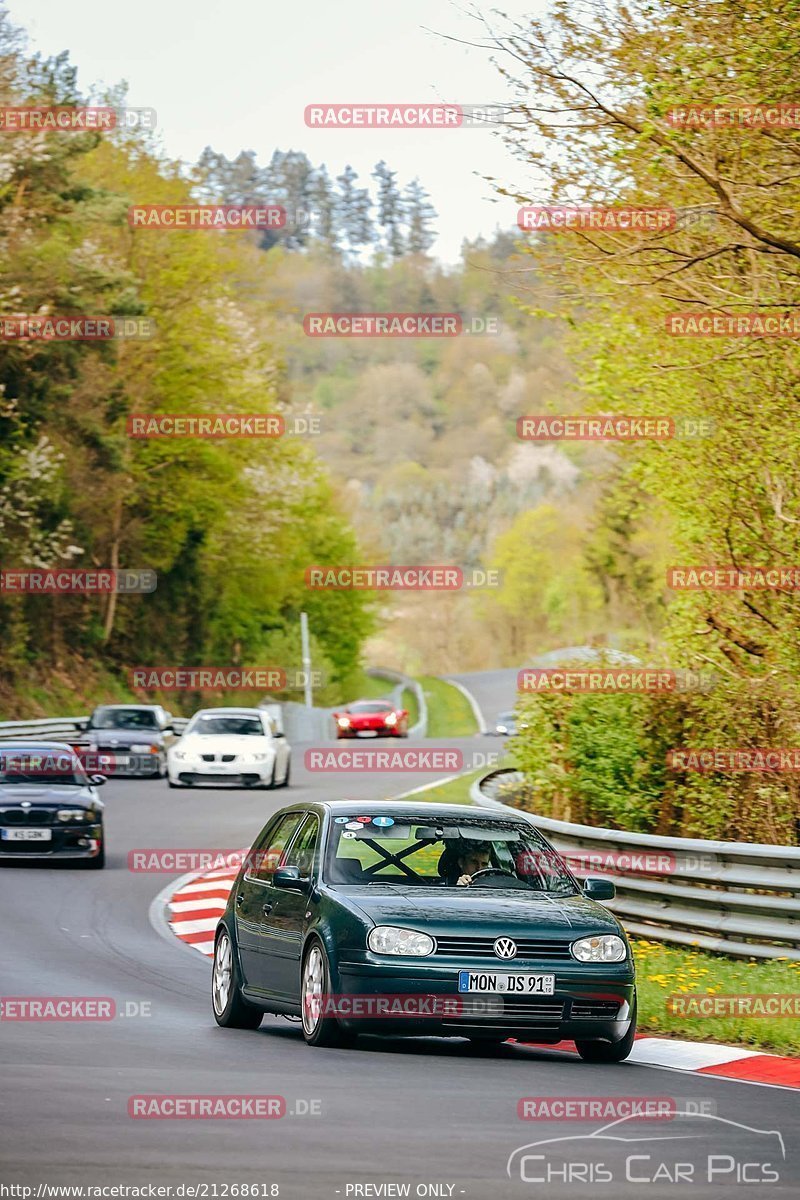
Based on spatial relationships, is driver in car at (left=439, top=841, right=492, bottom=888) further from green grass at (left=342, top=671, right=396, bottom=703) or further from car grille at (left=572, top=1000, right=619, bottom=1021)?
green grass at (left=342, top=671, right=396, bottom=703)

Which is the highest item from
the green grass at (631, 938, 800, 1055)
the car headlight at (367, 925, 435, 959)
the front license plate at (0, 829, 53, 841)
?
the car headlight at (367, 925, 435, 959)

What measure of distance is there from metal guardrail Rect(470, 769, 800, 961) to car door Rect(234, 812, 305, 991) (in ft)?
10.8

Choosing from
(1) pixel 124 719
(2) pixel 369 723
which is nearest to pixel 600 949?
(1) pixel 124 719

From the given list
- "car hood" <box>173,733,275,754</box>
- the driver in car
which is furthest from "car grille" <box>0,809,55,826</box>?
"car hood" <box>173,733,275,754</box>

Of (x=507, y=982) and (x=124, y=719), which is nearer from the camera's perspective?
(x=507, y=982)

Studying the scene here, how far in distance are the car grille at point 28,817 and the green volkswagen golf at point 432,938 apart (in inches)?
446

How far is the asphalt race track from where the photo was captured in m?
6.87

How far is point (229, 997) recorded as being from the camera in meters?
12.0

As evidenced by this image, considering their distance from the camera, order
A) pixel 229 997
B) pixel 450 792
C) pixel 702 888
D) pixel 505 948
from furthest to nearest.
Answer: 1. pixel 450 792
2. pixel 702 888
3. pixel 229 997
4. pixel 505 948

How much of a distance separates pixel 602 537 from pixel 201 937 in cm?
7873

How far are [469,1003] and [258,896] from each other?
7.14ft

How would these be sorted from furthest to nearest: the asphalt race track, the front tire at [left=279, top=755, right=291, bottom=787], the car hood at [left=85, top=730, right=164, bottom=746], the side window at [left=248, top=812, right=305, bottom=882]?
the car hood at [left=85, top=730, right=164, bottom=746] < the front tire at [left=279, top=755, right=291, bottom=787] < the side window at [left=248, top=812, right=305, bottom=882] < the asphalt race track

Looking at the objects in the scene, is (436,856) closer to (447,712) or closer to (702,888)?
(702,888)

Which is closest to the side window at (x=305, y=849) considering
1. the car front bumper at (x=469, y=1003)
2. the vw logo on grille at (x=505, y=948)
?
the car front bumper at (x=469, y=1003)
